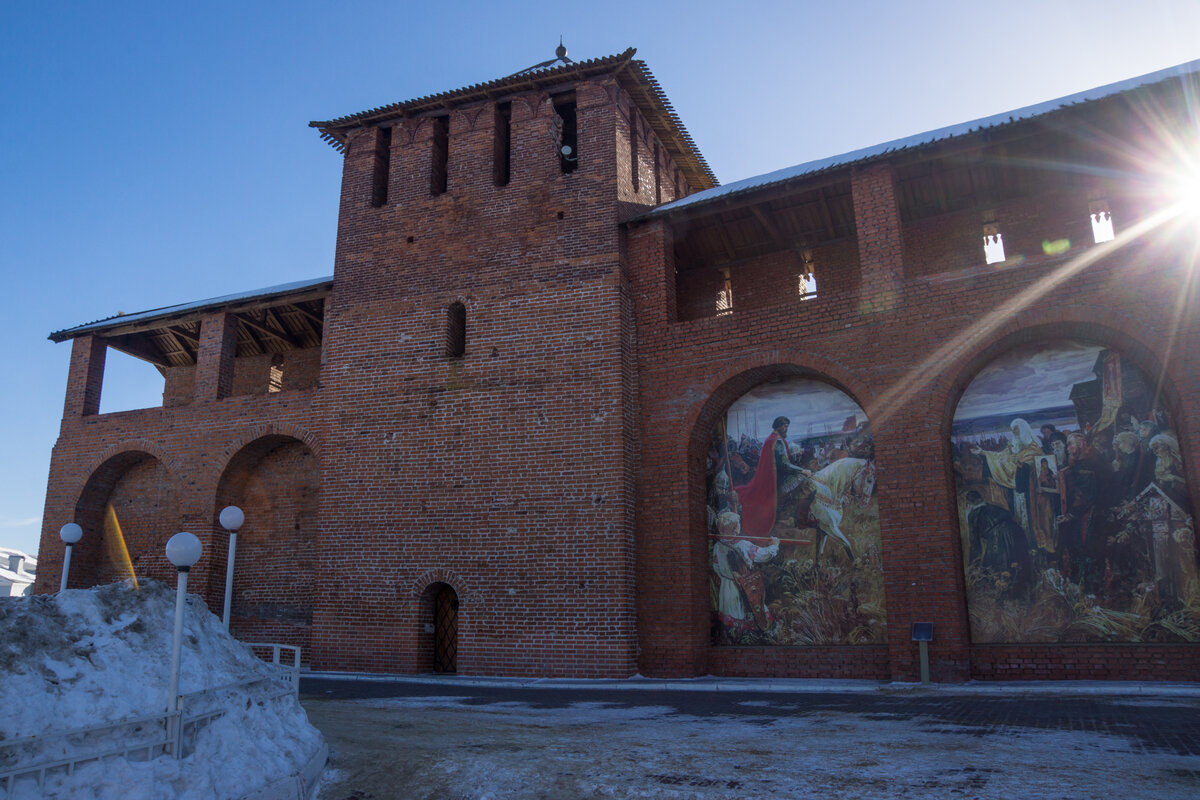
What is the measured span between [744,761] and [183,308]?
1571 cm

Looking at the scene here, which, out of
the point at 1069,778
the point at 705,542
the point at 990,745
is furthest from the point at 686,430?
the point at 1069,778

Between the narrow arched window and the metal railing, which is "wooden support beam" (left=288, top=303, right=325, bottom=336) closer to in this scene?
the narrow arched window

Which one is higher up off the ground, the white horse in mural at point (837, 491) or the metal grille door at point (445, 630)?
the white horse in mural at point (837, 491)

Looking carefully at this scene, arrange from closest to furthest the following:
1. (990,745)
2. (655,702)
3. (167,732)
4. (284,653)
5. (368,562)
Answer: (167,732), (990,745), (655,702), (368,562), (284,653)

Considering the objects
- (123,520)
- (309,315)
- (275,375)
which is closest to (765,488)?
(309,315)

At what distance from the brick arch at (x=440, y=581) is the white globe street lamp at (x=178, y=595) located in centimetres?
745

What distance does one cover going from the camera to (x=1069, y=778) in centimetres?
495

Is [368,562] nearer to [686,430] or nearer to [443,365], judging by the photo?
[443,365]

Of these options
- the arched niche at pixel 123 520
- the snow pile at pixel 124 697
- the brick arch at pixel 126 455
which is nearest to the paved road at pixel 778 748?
the snow pile at pixel 124 697

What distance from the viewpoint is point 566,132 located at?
623 inches

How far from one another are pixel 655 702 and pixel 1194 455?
6555 mm

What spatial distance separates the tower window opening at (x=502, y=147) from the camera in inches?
597

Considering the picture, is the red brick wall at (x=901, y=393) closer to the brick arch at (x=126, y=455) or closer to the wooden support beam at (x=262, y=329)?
the wooden support beam at (x=262, y=329)

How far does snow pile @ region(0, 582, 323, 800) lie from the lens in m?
4.26
